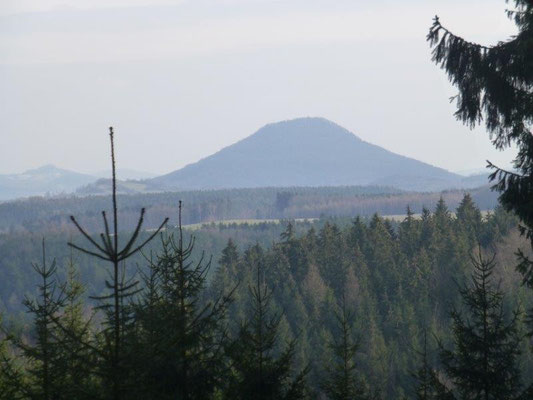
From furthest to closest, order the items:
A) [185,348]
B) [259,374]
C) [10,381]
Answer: [259,374] → [185,348] → [10,381]

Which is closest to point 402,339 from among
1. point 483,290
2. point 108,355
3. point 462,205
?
point 462,205

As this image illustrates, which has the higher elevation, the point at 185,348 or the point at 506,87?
the point at 506,87

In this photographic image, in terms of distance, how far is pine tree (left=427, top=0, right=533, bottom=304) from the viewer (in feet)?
50.2

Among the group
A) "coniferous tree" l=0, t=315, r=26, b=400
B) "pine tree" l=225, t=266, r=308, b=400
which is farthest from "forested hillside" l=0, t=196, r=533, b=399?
"coniferous tree" l=0, t=315, r=26, b=400

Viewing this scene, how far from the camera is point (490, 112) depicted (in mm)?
15938

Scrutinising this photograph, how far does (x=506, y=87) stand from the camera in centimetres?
1549

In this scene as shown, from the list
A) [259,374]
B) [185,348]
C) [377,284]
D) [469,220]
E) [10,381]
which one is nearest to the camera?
[10,381]

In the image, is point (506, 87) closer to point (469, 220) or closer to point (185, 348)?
point (185, 348)

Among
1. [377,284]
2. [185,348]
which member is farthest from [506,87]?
[377,284]

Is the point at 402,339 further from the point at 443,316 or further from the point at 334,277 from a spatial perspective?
the point at 334,277

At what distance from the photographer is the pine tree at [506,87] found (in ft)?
50.2

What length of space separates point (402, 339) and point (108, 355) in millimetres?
74338

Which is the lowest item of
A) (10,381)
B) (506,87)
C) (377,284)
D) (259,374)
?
(377,284)

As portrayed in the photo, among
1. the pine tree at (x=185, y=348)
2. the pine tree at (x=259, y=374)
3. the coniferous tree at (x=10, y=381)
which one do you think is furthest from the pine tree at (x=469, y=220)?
the pine tree at (x=185, y=348)
